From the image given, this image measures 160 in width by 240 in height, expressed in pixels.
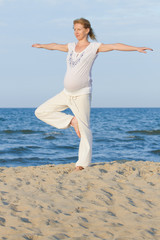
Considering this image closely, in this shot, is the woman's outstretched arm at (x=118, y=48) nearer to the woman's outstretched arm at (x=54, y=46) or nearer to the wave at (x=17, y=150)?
the woman's outstretched arm at (x=54, y=46)

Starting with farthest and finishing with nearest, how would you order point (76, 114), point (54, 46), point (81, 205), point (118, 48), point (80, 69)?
point (54, 46), point (76, 114), point (80, 69), point (118, 48), point (81, 205)

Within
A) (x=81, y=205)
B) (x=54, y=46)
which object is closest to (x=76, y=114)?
(x=54, y=46)

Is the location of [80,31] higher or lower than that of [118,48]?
higher

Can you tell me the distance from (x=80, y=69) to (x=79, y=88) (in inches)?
12.8

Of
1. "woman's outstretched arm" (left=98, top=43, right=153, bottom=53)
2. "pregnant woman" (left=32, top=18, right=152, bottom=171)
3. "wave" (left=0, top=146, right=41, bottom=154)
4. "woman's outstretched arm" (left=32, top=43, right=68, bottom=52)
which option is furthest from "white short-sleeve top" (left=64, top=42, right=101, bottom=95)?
"wave" (left=0, top=146, right=41, bottom=154)

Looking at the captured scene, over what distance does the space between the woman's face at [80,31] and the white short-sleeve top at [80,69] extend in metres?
0.20

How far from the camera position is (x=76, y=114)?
614 centimetres

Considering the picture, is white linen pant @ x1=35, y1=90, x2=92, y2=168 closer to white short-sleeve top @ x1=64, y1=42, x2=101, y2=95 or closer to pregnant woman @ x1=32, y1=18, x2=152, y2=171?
pregnant woman @ x1=32, y1=18, x2=152, y2=171

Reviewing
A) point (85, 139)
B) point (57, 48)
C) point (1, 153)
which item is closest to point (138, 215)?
point (85, 139)

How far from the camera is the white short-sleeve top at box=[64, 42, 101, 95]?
5871 mm

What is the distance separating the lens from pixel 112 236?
3.43 meters

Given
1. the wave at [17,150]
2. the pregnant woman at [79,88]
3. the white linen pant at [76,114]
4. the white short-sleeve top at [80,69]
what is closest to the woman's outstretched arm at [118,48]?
the pregnant woman at [79,88]

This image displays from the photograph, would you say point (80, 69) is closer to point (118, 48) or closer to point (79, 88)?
point (79, 88)

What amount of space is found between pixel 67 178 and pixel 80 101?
4.52 ft
